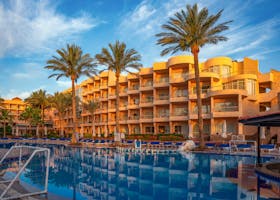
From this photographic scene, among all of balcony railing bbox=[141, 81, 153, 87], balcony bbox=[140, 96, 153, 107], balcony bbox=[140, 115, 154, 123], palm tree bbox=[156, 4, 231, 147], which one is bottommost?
balcony bbox=[140, 115, 154, 123]

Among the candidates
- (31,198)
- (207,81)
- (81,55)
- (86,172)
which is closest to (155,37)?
(81,55)

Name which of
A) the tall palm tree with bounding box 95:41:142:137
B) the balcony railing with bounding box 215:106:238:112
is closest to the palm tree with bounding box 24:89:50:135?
the tall palm tree with bounding box 95:41:142:137

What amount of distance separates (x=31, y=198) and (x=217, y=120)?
1300 inches

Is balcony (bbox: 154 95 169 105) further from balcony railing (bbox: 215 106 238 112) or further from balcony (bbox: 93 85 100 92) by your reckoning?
balcony (bbox: 93 85 100 92)

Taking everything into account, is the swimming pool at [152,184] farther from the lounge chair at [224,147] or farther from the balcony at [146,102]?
the balcony at [146,102]

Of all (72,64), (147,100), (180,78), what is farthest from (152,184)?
(147,100)

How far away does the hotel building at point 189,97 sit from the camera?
114 feet

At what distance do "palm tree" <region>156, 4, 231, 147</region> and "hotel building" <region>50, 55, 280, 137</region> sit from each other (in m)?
8.46

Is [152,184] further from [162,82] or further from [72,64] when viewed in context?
[162,82]

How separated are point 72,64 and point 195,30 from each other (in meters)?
17.6

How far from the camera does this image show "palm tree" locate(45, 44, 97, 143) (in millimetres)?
34438

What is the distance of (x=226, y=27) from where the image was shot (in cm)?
2509

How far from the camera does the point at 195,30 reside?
25.0 m

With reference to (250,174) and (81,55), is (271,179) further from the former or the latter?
(81,55)
